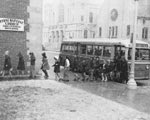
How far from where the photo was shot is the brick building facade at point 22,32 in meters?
17.1

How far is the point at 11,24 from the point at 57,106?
9.29 meters

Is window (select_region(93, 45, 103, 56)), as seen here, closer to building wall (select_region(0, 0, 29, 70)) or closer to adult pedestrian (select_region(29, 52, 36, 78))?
adult pedestrian (select_region(29, 52, 36, 78))

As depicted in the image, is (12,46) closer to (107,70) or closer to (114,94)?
(107,70)

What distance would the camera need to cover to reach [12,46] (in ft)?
57.1

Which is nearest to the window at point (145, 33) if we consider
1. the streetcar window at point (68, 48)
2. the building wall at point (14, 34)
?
the streetcar window at point (68, 48)

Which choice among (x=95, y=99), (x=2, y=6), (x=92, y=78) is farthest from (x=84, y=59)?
(x=95, y=99)

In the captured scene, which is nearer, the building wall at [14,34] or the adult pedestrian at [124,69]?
the adult pedestrian at [124,69]

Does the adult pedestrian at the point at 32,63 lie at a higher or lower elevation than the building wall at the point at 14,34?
lower

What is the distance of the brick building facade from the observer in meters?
17.1

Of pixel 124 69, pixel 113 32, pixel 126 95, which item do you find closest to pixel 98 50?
pixel 124 69

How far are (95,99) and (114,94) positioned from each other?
73.5 inches

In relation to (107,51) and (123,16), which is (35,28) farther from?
(123,16)

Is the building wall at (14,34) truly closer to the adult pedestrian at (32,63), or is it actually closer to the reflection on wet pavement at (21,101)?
the adult pedestrian at (32,63)

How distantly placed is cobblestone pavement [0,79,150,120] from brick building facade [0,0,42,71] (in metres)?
4.89
